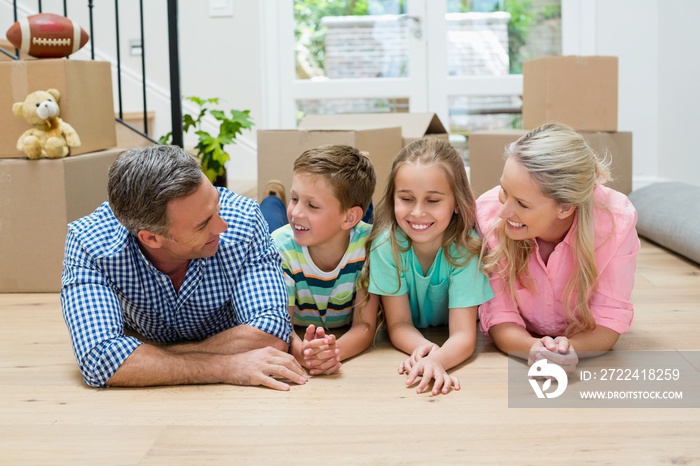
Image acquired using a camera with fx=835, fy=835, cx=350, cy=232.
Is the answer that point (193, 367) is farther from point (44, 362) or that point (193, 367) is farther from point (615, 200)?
point (615, 200)

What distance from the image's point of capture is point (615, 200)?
175 centimetres

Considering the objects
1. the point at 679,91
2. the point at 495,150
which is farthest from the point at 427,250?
the point at 679,91

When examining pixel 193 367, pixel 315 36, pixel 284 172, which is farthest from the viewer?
pixel 315 36

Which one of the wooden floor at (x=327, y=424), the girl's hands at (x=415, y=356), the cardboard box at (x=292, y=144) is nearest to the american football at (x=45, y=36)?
the cardboard box at (x=292, y=144)

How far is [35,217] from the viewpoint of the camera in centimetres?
242

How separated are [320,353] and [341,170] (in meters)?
0.42

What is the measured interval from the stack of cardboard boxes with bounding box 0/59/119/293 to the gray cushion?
1.93 metres

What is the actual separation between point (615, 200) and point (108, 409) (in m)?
1.09

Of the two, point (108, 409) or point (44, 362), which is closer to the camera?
point (108, 409)

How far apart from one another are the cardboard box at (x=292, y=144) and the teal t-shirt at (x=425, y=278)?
0.82 metres

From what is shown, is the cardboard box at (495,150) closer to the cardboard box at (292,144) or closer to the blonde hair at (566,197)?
the cardboard box at (292,144)

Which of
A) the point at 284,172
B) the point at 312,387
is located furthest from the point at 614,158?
the point at 312,387

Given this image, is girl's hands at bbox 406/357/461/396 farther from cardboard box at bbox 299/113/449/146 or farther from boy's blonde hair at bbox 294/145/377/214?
cardboard box at bbox 299/113/449/146

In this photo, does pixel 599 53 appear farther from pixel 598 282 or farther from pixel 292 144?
pixel 598 282
